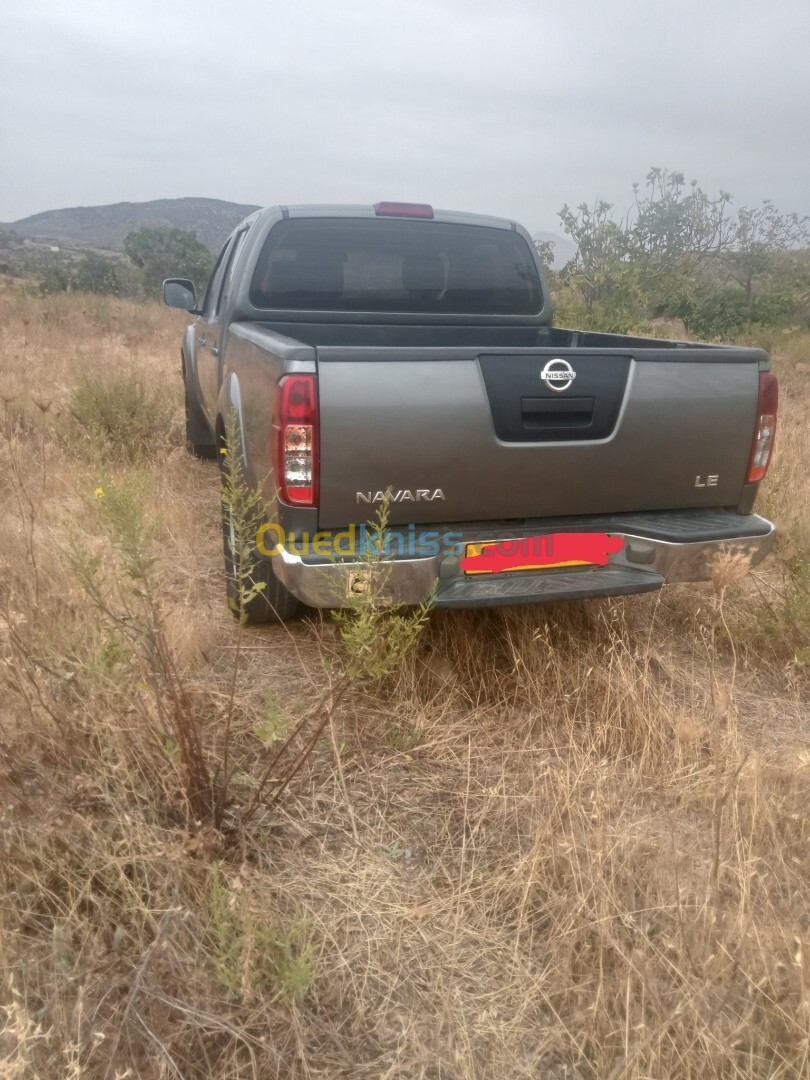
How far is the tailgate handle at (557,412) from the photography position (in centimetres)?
259

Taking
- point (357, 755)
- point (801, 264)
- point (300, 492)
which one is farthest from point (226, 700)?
point (801, 264)

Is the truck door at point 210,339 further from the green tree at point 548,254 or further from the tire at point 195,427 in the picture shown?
the green tree at point 548,254

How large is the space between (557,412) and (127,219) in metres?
118

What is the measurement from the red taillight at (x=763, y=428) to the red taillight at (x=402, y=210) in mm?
2114

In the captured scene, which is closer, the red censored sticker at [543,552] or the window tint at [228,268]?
the red censored sticker at [543,552]

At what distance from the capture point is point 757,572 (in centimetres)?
441

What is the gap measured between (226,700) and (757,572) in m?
3.19

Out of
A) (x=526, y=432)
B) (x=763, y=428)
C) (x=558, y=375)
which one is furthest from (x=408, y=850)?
(x=763, y=428)

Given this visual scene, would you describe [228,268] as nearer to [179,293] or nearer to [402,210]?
[179,293]

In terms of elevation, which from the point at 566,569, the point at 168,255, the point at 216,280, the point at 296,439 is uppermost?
the point at 168,255

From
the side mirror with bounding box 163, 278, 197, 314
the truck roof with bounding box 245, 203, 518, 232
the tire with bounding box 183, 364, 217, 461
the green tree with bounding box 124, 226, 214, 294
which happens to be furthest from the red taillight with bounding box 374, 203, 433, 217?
the green tree with bounding box 124, 226, 214, 294

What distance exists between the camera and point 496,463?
8.45 feet

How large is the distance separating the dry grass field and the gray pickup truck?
0.43 m

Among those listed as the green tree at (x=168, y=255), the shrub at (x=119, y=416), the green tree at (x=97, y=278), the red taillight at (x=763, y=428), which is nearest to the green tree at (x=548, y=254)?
the shrub at (x=119, y=416)
